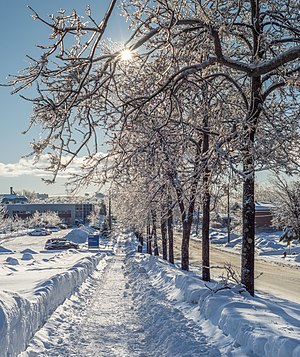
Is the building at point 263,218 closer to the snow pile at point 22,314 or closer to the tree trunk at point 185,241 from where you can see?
the tree trunk at point 185,241

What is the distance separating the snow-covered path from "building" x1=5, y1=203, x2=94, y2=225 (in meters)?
108

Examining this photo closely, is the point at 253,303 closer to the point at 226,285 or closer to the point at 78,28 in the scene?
the point at 226,285

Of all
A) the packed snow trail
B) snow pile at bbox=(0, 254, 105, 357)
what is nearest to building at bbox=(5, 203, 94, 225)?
the packed snow trail

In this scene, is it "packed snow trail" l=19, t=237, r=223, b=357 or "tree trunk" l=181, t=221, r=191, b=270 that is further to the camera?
"tree trunk" l=181, t=221, r=191, b=270

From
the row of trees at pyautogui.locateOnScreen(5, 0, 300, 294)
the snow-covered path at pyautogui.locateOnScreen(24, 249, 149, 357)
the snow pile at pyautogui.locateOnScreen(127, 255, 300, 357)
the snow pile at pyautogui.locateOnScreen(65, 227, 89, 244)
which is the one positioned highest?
the row of trees at pyautogui.locateOnScreen(5, 0, 300, 294)

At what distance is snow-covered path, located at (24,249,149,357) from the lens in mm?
6887

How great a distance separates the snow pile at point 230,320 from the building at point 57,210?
110m

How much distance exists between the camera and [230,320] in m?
6.47

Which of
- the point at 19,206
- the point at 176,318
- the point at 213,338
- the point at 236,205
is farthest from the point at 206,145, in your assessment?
the point at 19,206

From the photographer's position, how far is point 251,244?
9.52 metres

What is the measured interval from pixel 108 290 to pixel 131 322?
5827 millimetres

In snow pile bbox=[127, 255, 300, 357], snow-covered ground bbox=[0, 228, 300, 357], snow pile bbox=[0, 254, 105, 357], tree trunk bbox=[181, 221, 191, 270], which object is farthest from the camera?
tree trunk bbox=[181, 221, 191, 270]

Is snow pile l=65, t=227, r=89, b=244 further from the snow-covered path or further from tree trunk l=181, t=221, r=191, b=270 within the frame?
the snow-covered path

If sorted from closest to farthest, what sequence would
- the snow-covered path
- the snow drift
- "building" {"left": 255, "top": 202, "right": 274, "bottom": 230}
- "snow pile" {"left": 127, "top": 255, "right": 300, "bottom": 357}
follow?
the snow drift → "snow pile" {"left": 127, "top": 255, "right": 300, "bottom": 357} → the snow-covered path → "building" {"left": 255, "top": 202, "right": 274, "bottom": 230}
